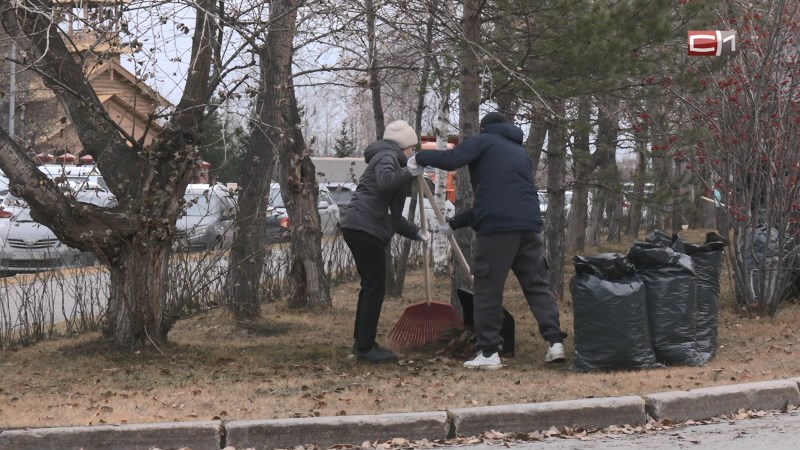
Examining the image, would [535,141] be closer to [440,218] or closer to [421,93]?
[421,93]

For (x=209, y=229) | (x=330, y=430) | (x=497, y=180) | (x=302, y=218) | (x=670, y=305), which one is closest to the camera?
(x=330, y=430)

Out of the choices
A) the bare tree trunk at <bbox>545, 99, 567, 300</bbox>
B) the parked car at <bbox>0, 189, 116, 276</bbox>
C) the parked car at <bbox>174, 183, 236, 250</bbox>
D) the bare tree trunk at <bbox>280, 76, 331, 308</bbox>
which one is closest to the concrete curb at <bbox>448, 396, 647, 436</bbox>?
the parked car at <bbox>174, 183, 236, 250</bbox>

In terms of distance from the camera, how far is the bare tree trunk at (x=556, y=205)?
13979mm

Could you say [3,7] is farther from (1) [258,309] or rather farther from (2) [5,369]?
(1) [258,309]

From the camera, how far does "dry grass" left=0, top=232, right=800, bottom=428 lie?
6930 mm

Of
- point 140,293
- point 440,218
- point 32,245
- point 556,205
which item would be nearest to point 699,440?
point 440,218

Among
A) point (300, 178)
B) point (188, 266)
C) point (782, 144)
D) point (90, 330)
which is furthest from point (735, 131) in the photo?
point (90, 330)

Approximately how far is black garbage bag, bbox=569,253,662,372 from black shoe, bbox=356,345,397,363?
1.42 meters

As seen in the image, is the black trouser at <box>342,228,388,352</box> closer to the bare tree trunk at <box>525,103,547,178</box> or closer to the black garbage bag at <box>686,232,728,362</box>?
the black garbage bag at <box>686,232,728,362</box>

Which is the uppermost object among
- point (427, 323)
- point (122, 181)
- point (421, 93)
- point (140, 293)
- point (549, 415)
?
point (421, 93)

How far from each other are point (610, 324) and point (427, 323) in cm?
185

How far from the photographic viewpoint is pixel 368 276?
28.9 ft

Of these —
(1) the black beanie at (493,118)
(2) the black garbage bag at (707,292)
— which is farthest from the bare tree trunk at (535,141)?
(1) the black beanie at (493,118)

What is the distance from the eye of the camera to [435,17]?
459 inches
